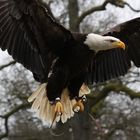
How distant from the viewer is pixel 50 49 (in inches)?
269

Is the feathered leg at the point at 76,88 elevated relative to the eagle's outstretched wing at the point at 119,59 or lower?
elevated

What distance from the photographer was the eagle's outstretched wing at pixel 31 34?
654cm

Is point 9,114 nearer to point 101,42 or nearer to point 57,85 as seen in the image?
point 57,85

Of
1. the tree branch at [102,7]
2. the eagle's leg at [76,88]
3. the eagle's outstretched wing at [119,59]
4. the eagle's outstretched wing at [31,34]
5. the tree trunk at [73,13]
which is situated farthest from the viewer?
the tree trunk at [73,13]

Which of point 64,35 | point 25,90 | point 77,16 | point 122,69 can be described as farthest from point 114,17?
point 64,35

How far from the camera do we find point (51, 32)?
6.72 metres

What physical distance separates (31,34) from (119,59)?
147 cm

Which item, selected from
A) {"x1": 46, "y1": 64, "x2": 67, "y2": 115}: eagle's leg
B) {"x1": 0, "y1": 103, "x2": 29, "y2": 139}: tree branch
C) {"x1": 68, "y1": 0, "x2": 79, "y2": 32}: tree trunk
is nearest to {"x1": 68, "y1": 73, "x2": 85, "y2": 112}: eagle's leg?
{"x1": 46, "y1": 64, "x2": 67, "y2": 115}: eagle's leg

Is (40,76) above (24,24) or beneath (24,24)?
beneath

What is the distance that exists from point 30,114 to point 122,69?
7860 millimetres

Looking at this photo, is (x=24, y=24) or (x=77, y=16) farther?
(x=77, y=16)

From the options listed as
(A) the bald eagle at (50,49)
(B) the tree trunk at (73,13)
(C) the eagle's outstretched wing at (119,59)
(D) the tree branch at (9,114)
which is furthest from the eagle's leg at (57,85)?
(B) the tree trunk at (73,13)

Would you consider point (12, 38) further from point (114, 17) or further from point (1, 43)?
point (114, 17)

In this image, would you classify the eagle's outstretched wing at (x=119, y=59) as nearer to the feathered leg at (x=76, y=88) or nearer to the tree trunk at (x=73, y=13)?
the feathered leg at (x=76, y=88)
